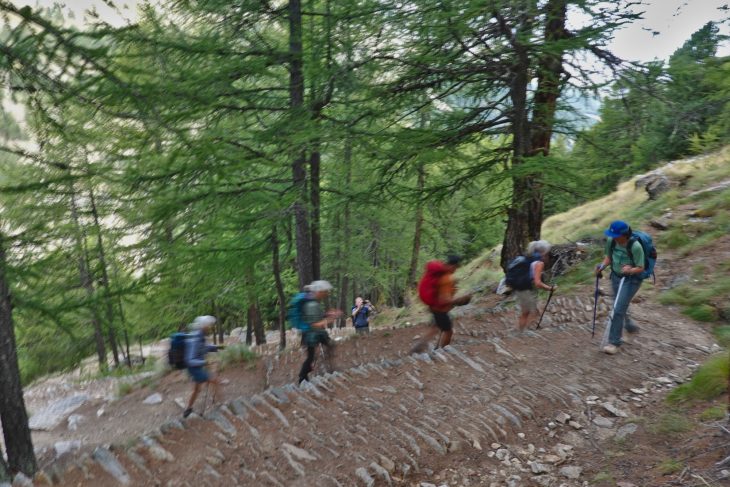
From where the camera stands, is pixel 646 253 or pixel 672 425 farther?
pixel 646 253

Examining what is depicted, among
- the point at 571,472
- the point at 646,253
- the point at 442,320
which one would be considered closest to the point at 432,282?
the point at 442,320

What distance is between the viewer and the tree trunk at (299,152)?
8.41 meters

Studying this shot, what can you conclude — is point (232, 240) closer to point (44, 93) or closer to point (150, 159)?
point (150, 159)

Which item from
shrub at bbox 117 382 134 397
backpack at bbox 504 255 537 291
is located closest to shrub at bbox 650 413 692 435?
backpack at bbox 504 255 537 291

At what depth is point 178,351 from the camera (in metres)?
7.39

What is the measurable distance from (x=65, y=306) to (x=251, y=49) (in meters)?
5.69

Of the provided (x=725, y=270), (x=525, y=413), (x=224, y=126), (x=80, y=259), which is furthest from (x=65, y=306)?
(x=725, y=270)

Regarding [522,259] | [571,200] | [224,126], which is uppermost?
[224,126]

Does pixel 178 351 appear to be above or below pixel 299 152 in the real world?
below

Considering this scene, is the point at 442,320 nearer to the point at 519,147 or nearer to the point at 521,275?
the point at 521,275

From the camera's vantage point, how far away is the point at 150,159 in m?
6.80

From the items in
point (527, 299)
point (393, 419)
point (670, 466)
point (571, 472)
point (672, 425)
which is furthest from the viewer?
point (527, 299)

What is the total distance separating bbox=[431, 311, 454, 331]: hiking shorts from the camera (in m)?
6.73

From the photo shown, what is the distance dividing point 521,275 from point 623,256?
1.55 meters
